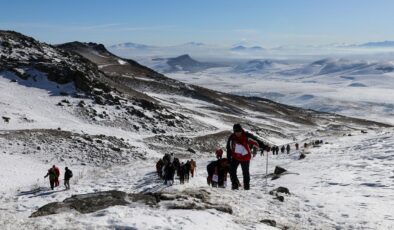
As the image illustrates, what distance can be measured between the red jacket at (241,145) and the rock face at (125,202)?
2405 mm

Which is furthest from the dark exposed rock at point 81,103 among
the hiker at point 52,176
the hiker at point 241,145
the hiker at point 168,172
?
the hiker at point 241,145

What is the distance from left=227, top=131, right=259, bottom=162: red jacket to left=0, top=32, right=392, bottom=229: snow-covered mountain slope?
1417 millimetres

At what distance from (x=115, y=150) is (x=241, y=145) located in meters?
36.6

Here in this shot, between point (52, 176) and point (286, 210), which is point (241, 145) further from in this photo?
point (52, 176)

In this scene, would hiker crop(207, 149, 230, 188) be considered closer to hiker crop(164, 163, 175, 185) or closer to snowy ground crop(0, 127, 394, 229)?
snowy ground crop(0, 127, 394, 229)

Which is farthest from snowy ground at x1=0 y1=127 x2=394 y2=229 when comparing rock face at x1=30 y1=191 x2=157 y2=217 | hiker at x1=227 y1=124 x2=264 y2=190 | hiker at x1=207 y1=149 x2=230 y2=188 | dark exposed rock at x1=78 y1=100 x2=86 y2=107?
dark exposed rock at x1=78 y1=100 x2=86 y2=107

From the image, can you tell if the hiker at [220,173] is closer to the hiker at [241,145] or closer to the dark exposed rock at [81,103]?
the hiker at [241,145]

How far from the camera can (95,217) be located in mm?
11547

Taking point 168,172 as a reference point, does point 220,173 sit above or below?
above

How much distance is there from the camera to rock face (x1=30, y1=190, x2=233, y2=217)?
1278 cm

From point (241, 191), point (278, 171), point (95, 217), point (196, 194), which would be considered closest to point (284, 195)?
point (241, 191)

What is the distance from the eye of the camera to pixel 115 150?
51.1 m

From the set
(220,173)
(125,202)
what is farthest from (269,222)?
(220,173)

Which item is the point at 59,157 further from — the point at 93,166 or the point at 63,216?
the point at 63,216
